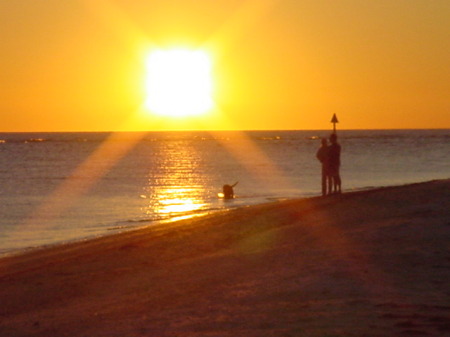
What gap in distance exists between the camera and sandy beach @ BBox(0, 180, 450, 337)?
817cm

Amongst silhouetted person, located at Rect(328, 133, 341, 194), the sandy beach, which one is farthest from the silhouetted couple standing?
the sandy beach

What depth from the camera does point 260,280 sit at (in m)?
10.3

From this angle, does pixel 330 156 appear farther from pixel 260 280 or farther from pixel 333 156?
pixel 260 280

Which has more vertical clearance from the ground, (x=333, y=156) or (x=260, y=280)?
(x=333, y=156)

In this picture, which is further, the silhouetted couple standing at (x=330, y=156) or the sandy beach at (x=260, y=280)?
the silhouetted couple standing at (x=330, y=156)

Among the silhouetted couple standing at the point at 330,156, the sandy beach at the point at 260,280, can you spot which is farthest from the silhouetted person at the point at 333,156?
the sandy beach at the point at 260,280

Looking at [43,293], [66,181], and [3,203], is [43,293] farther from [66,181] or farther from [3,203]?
[66,181]

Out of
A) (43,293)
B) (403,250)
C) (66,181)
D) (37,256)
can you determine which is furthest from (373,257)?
(66,181)

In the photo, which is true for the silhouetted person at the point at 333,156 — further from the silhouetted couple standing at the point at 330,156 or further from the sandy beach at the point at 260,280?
the sandy beach at the point at 260,280

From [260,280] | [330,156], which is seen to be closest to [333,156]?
[330,156]

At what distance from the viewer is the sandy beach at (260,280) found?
26.8 ft

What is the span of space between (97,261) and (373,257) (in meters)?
5.65

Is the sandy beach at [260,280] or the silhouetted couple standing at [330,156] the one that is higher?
the silhouetted couple standing at [330,156]

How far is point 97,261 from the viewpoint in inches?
569
